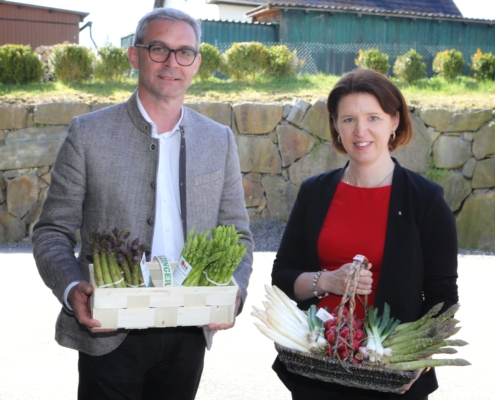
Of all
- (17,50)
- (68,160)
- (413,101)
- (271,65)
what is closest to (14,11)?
(17,50)

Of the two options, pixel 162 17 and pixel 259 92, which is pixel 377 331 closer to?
pixel 162 17

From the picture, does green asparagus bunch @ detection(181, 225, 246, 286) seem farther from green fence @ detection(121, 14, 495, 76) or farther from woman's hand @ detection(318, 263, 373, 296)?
green fence @ detection(121, 14, 495, 76)

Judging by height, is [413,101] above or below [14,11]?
below

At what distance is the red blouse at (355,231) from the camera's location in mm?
2693

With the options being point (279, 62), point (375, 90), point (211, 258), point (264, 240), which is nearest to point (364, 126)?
point (375, 90)

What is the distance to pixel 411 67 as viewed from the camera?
12.7 m

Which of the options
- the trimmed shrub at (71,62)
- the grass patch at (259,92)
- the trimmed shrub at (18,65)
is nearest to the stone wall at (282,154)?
the grass patch at (259,92)

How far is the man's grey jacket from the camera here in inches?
106

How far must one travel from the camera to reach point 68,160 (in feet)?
8.96

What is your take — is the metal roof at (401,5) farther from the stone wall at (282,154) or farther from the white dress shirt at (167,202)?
the white dress shirt at (167,202)

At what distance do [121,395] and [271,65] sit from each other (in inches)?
415

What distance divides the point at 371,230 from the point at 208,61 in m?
10.0

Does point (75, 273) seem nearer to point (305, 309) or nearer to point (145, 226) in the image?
point (145, 226)

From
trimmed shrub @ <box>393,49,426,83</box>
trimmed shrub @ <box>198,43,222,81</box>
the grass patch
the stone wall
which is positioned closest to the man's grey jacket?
the stone wall
